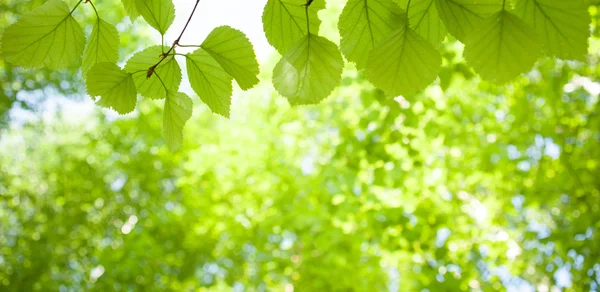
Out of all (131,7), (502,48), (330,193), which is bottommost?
(502,48)

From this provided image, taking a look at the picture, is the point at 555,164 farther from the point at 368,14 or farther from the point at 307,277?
the point at 368,14

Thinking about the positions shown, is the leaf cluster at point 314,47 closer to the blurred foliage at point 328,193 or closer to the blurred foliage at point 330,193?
the blurred foliage at point 330,193

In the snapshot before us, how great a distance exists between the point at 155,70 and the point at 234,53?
0.09 m

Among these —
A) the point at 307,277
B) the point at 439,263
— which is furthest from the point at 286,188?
the point at 439,263

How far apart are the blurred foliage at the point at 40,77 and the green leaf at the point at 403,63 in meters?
4.70

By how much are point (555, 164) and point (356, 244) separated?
6.10 feet

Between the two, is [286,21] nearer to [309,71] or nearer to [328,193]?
[309,71]

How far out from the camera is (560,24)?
29 centimetres

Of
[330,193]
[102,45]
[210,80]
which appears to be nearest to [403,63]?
[210,80]

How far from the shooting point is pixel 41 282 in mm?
4840

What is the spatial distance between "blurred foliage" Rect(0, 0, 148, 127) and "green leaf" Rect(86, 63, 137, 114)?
179 inches

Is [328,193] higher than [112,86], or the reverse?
[328,193]

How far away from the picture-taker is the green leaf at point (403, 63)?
1.01ft

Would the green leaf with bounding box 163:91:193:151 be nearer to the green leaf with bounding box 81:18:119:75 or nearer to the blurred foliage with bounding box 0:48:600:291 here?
the green leaf with bounding box 81:18:119:75
